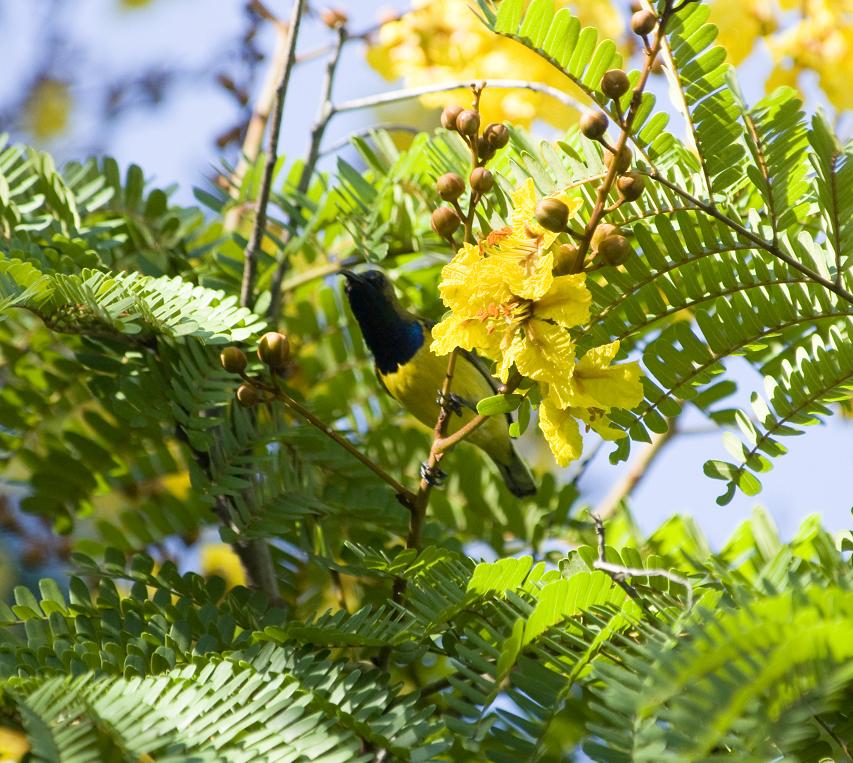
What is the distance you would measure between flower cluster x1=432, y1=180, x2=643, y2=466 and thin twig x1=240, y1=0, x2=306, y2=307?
0.56 m

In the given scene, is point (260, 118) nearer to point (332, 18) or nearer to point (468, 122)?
point (332, 18)

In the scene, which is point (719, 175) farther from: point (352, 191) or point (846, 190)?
point (352, 191)

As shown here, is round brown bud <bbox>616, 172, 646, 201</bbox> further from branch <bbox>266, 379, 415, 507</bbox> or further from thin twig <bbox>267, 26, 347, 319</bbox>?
thin twig <bbox>267, 26, 347, 319</bbox>

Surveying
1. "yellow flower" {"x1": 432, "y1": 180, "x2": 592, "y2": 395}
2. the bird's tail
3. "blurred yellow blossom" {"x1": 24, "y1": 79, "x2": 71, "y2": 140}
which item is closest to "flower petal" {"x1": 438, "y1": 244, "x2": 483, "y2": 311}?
"yellow flower" {"x1": 432, "y1": 180, "x2": 592, "y2": 395}

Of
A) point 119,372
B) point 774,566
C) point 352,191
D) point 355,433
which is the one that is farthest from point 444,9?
point 774,566

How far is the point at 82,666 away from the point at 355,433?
0.95 meters

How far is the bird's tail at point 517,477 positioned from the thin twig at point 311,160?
1.88ft

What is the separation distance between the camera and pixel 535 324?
1.21 m

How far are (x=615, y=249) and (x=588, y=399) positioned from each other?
0.18 m

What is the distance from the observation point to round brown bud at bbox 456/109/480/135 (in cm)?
131

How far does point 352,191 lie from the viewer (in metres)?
1.96

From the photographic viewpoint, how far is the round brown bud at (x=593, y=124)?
116cm

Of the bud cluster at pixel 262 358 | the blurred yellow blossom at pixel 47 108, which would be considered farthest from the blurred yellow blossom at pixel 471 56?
the blurred yellow blossom at pixel 47 108

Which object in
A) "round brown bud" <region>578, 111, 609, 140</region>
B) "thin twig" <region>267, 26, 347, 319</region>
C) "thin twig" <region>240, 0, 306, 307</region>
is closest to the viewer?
"round brown bud" <region>578, 111, 609, 140</region>
